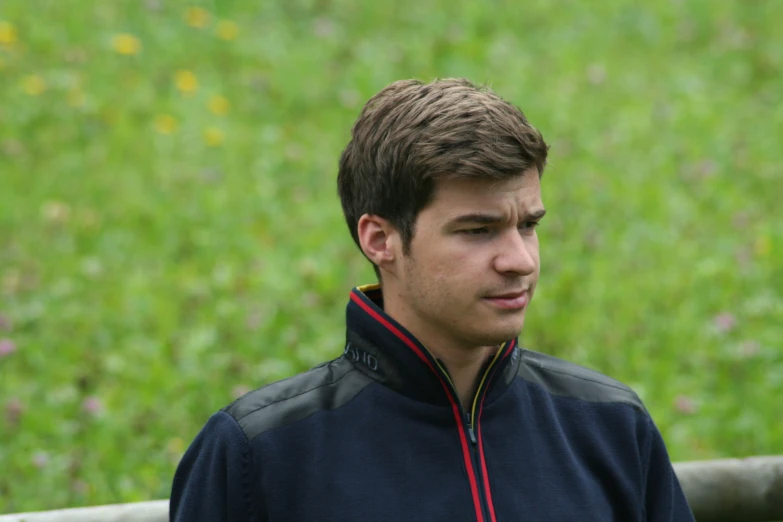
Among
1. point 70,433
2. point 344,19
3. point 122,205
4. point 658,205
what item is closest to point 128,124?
point 122,205

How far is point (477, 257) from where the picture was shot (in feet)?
7.45

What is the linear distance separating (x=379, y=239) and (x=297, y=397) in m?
0.41

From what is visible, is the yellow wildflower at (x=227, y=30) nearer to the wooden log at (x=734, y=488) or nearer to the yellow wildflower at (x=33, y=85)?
the yellow wildflower at (x=33, y=85)

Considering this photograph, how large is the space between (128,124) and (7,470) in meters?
3.28

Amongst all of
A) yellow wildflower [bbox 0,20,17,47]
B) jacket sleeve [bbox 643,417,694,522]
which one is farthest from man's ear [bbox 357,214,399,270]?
yellow wildflower [bbox 0,20,17,47]

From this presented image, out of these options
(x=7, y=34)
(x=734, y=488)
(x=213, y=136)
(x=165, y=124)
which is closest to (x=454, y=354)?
(x=734, y=488)

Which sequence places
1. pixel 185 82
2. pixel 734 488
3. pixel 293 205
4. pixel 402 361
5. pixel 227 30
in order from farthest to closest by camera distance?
pixel 227 30 < pixel 185 82 < pixel 293 205 < pixel 734 488 < pixel 402 361

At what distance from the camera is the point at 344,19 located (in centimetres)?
869

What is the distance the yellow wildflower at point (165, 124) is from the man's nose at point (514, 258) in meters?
5.07

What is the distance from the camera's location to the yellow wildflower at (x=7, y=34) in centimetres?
754

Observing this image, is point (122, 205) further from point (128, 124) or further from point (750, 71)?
point (750, 71)

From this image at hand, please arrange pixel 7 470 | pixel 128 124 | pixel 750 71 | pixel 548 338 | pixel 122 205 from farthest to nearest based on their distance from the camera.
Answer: pixel 750 71 → pixel 128 124 → pixel 122 205 → pixel 548 338 → pixel 7 470

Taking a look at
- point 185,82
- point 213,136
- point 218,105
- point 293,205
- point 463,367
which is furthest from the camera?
point 185,82

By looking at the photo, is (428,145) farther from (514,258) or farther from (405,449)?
Result: (405,449)
